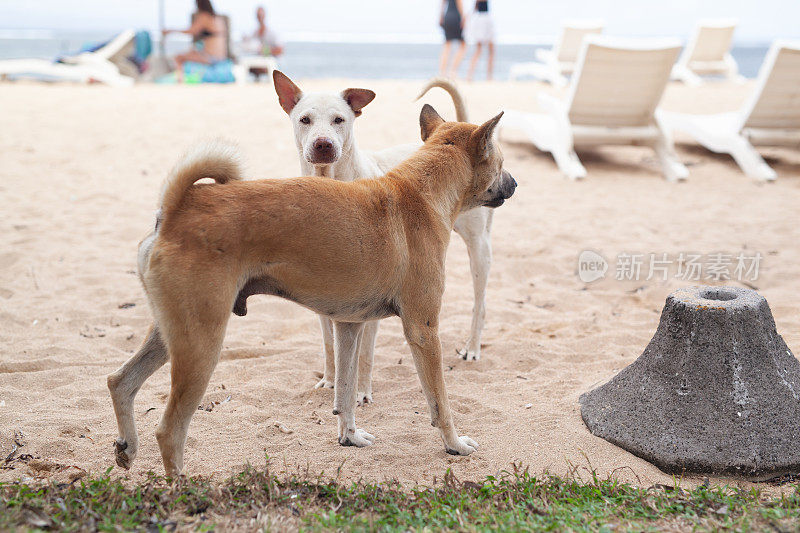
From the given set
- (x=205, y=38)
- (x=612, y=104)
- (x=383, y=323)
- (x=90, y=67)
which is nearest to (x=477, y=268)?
(x=383, y=323)

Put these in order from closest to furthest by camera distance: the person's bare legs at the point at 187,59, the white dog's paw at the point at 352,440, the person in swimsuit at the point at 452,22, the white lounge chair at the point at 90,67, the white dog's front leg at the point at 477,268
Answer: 1. the white dog's paw at the point at 352,440
2. the white dog's front leg at the point at 477,268
3. the person in swimsuit at the point at 452,22
4. the white lounge chair at the point at 90,67
5. the person's bare legs at the point at 187,59

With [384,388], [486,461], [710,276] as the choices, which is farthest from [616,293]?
[486,461]

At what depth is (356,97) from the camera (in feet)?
13.7

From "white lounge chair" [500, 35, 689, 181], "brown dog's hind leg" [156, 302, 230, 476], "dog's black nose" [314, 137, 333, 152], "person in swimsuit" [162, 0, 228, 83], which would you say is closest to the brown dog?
"brown dog's hind leg" [156, 302, 230, 476]

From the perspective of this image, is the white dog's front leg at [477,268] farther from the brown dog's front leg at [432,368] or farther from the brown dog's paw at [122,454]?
the brown dog's paw at [122,454]

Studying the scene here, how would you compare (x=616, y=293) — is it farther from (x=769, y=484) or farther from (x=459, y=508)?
(x=459, y=508)

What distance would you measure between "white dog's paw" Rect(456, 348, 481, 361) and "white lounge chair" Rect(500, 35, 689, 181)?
17.5 ft

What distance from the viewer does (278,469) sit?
334 centimetres

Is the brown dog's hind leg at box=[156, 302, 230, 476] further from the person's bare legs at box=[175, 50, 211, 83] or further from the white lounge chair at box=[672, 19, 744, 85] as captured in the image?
the white lounge chair at box=[672, 19, 744, 85]

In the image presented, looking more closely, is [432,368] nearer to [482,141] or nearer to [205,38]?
[482,141]

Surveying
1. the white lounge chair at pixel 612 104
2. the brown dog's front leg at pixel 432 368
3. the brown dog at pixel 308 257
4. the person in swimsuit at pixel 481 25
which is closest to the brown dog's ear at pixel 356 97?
the brown dog at pixel 308 257

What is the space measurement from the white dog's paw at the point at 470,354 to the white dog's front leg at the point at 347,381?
134 centimetres

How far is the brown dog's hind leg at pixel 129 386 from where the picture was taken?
→ 3.13m

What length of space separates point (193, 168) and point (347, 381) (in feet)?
4.46
